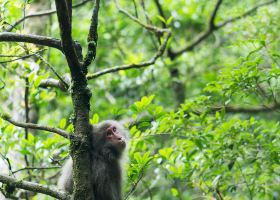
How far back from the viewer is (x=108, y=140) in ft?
19.4

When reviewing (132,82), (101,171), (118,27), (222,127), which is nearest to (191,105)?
(222,127)

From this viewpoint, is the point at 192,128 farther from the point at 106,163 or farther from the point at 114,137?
the point at 106,163

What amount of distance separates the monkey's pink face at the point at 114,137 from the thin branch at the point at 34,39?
7.32ft

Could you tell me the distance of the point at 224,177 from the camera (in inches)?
261

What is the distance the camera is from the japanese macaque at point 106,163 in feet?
17.6

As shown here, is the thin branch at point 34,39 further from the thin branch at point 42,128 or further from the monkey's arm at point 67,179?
the monkey's arm at point 67,179

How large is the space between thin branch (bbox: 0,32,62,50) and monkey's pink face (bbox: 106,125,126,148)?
2.23 meters

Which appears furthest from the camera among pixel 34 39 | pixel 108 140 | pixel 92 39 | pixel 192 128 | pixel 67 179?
pixel 192 128

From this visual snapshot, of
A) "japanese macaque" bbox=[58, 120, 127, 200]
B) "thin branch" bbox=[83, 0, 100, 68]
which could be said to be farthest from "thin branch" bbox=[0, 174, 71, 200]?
"japanese macaque" bbox=[58, 120, 127, 200]

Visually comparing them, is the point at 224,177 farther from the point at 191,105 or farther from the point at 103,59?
the point at 103,59

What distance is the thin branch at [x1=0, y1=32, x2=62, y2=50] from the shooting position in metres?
3.80

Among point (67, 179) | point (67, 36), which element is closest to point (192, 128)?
point (67, 179)

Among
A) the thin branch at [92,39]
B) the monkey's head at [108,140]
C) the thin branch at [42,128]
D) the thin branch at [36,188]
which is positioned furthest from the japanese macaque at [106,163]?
the thin branch at [92,39]

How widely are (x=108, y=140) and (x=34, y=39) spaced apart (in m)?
2.30
